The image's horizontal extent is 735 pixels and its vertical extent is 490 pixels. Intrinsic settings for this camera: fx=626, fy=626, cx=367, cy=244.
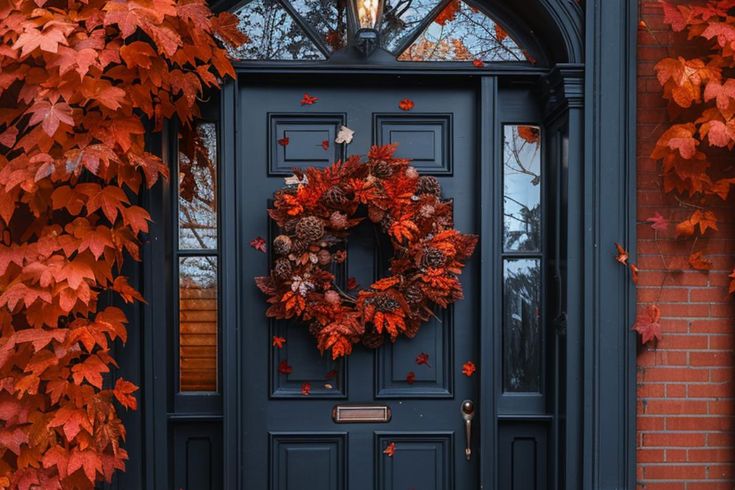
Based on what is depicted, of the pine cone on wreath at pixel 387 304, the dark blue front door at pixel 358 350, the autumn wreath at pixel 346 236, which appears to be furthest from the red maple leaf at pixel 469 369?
the pine cone on wreath at pixel 387 304

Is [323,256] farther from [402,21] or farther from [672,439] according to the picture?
[672,439]

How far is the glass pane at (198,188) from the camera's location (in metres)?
3.21

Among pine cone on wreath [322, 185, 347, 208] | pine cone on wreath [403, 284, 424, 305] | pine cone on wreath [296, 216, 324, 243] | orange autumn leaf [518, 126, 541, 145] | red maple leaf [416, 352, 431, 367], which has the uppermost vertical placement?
orange autumn leaf [518, 126, 541, 145]

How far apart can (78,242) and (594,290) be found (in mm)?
2320

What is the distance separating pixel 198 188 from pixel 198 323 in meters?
0.69

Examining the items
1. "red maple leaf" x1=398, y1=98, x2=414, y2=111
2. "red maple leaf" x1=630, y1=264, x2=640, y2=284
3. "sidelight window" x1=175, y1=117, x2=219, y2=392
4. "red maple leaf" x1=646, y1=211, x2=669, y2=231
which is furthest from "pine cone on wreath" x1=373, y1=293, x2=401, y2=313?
"red maple leaf" x1=646, y1=211, x2=669, y2=231

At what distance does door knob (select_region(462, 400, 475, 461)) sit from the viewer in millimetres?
3221

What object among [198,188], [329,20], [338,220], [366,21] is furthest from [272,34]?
[338,220]

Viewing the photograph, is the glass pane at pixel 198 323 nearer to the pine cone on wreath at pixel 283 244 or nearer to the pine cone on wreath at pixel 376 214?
the pine cone on wreath at pixel 283 244

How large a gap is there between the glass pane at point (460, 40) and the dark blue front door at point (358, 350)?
18 cm

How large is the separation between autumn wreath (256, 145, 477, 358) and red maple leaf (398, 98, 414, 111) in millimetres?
304

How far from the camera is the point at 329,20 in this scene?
10.7 ft

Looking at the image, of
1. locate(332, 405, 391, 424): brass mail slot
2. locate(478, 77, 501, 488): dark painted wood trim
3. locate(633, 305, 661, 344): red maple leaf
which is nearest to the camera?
locate(633, 305, 661, 344): red maple leaf

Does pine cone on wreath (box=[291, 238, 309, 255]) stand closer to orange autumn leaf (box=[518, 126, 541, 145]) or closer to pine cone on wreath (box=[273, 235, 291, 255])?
pine cone on wreath (box=[273, 235, 291, 255])
